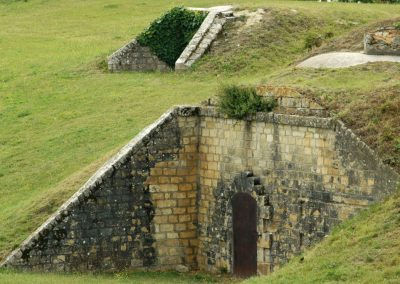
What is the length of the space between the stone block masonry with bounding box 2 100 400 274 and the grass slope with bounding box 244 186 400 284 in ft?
5.10

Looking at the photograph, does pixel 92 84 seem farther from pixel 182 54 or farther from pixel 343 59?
pixel 343 59

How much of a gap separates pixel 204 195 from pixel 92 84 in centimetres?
1242

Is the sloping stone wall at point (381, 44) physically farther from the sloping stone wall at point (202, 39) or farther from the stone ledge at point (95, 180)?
the sloping stone wall at point (202, 39)

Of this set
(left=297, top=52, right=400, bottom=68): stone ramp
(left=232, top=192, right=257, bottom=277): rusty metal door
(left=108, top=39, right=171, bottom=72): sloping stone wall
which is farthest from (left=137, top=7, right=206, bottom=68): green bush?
(left=232, top=192, right=257, bottom=277): rusty metal door

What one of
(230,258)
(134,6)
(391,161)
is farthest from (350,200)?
(134,6)

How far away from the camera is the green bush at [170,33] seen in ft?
148

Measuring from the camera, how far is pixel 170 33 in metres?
45.4

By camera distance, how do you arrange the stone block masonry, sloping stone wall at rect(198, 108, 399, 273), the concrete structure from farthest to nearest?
the concrete structure < the stone block masonry < sloping stone wall at rect(198, 108, 399, 273)

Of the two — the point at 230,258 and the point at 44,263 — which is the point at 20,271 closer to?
the point at 44,263

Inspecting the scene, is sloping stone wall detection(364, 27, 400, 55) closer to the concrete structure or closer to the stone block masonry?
the stone block masonry

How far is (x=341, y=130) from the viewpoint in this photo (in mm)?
29938

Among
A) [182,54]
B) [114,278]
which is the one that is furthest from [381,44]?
[114,278]

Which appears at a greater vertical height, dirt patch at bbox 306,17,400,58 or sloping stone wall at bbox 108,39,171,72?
dirt patch at bbox 306,17,400,58

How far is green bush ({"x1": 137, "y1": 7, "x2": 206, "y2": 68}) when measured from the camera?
45188 mm
